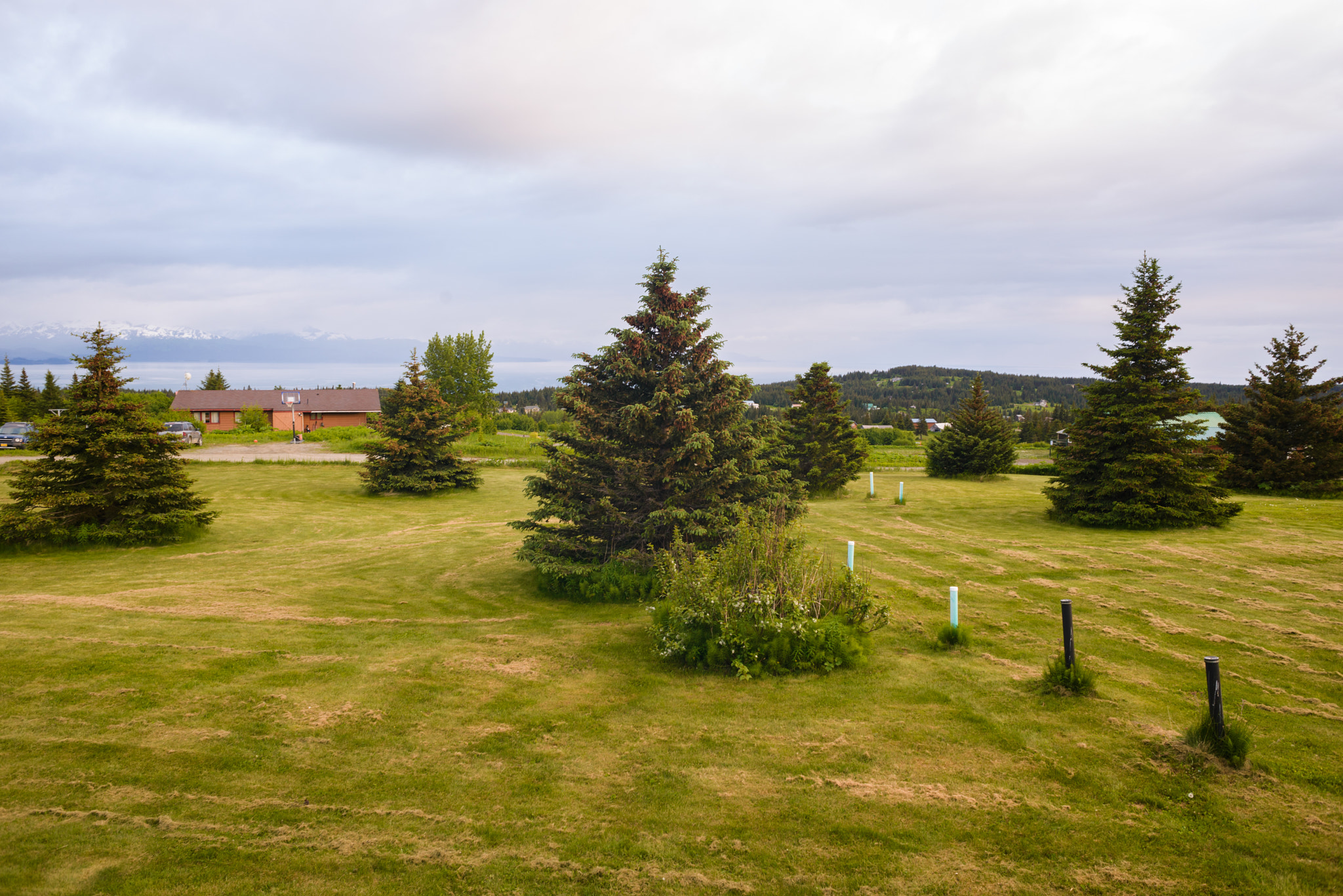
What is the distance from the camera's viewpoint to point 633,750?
6277mm

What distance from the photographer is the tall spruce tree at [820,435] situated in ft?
90.6

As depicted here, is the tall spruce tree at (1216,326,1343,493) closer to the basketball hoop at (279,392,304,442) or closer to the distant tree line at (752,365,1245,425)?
the basketball hoop at (279,392,304,442)

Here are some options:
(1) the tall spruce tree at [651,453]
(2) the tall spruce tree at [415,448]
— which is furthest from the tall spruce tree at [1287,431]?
(2) the tall spruce tree at [415,448]

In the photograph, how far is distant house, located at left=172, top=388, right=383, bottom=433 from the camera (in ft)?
240

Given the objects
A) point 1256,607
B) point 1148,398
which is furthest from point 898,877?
point 1148,398

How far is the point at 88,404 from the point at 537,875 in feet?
60.2

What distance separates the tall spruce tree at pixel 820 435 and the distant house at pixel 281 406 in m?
57.6

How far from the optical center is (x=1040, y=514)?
20719mm

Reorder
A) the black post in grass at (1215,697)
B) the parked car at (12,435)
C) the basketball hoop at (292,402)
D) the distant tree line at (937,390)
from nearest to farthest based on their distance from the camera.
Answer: the black post in grass at (1215,697)
the parked car at (12,435)
the basketball hoop at (292,402)
the distant tree line at (937,390)

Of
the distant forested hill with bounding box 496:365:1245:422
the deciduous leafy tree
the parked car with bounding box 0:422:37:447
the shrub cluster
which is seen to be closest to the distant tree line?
the distant forested hill with bounding box 496:365:1245:422

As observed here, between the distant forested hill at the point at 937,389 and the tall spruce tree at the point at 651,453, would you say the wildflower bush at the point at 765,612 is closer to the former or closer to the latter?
the tall spruce tree at the point at 651,453

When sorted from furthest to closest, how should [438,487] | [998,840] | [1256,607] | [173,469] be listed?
1. [438,487]
2. [173,469]
3. [1256,607]
4. [998,840]

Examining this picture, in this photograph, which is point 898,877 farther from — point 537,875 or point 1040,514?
point 1040,514

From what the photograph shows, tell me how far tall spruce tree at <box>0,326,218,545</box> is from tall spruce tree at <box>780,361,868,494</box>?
20729 mm
